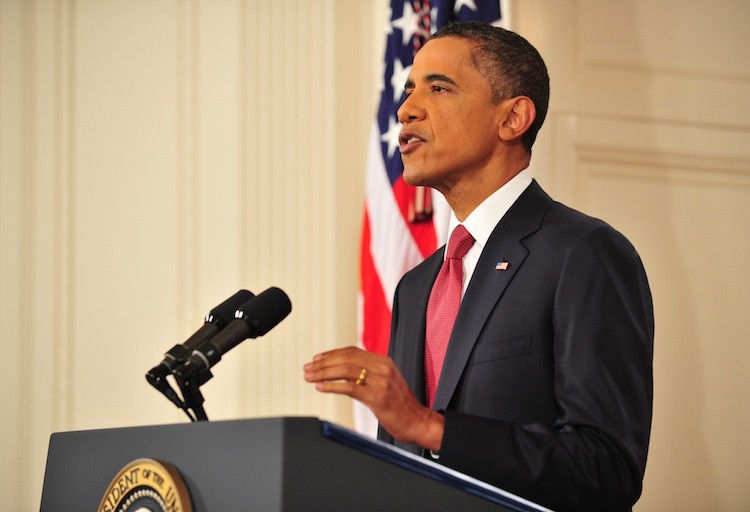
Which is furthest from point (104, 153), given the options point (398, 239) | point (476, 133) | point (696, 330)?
point (696, 330)

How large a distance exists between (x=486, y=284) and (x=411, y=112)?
0.46 metres

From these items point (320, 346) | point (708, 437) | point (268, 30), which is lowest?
point (708, 437)

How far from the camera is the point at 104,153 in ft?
12.4

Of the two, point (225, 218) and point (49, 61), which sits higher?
point (49, 61)

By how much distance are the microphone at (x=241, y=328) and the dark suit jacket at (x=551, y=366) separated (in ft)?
1.04

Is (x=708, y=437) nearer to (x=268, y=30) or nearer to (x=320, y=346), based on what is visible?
(x=320, y=346)

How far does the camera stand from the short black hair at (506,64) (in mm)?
2244

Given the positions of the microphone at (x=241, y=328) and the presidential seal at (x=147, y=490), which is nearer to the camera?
the presidential seal at (x=147, y=490)

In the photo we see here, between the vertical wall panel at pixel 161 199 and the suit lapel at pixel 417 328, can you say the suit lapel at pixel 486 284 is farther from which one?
the vertical wall panel at pixel 161 199

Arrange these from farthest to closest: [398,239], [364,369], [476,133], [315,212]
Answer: [315,212] < [398,239] < [476,133] < [364,369]

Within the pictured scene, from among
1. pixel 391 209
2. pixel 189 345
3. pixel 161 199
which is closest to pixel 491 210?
pixel 189 345

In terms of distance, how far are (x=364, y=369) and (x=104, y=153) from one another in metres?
2.66

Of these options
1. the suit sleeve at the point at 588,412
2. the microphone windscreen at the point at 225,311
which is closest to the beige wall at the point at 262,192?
the suit sleeve at the point at 588,412

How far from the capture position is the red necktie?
2.07 meters
